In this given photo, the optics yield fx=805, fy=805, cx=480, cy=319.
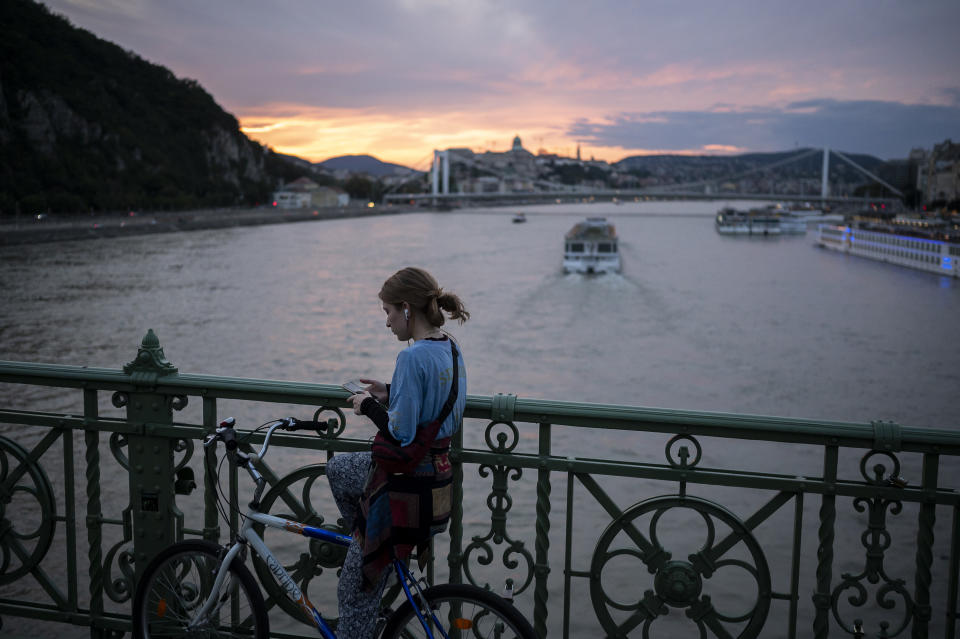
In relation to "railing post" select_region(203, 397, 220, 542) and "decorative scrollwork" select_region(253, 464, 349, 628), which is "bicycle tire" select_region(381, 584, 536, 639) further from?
"railing post" select_region(203, 397, 220, 542)

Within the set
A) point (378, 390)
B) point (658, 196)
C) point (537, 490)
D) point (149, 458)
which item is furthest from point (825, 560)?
point (658, 196)

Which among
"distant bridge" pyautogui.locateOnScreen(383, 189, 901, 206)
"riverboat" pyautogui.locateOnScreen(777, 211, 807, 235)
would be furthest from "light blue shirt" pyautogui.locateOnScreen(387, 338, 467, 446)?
"riverboat" pyautogui.locateOnScreen(777, 211, 807, 235)

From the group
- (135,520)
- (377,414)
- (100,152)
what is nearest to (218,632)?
(135,520)

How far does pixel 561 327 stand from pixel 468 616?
73.0 ft

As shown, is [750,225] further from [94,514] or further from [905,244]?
[94,514]

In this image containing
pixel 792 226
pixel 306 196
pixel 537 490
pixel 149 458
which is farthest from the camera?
pixel 306 196

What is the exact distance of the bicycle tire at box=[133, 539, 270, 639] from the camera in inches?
76.5

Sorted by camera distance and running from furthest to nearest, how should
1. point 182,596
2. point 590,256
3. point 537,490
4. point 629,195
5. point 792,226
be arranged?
point 629,195 < point 792,226 < point 590,256 < point 537,490 < point 182,596

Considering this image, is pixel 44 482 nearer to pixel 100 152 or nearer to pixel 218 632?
pixel 218 632

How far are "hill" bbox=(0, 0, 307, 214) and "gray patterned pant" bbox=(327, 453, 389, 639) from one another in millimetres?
50190

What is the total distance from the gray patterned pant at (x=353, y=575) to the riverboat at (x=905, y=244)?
132 ft

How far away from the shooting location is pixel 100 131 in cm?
6425

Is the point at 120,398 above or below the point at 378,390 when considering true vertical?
below

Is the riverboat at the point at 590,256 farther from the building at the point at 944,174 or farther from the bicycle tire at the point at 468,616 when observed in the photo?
the building at the point at 944,174
